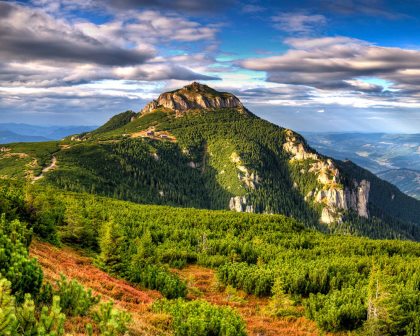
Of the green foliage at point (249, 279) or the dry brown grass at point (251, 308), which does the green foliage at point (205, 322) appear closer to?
the dry brown grass at point (251, 308)

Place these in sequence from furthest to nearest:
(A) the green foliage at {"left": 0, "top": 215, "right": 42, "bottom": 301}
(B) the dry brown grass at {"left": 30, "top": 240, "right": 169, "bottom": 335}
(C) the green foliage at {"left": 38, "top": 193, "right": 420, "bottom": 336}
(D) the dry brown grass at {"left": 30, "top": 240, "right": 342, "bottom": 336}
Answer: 1. (C) the green foliage at {"left": 38, "top": 193, "right": 420, "bottom": 336}
2. (D) the dry brown grass at {"left": 30, "top": 240, "right": 342, "bottom": 336}
3. (B) the dry brown grass at {"left": 30, "top": 240, "right": 169, "bottom": 335}
4. (A) the green foliage at {"left": 0, "top": 215, "right": 42, "bottom": 301}

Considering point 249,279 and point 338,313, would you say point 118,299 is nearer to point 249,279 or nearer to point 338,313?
point 338,313

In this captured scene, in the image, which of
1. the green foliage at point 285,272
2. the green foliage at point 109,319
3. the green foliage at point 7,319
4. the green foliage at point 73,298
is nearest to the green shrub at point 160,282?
the green foliage at point 285,272

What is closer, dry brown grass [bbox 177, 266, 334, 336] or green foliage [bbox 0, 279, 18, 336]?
green foliage [bbox 0, 279, 18, 336]

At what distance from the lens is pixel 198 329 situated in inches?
860

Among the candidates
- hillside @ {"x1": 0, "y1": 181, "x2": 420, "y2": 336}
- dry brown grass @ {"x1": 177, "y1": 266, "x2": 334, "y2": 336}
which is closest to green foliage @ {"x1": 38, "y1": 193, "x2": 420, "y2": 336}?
hillside @ {"x1": 0, "y1": 181, "x2": 420, "y2": 336}

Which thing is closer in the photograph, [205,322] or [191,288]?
[205,322]

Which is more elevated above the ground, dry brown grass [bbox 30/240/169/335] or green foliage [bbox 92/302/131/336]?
green foliage [bbox 92/302/131/336]

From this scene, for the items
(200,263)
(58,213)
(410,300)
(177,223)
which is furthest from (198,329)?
(177,223)

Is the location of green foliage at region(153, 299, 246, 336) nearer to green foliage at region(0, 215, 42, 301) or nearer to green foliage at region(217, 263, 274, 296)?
green foliage at region(0, 215, 42, 301)

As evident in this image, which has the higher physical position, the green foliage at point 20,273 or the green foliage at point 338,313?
the green foliage at point 20,273

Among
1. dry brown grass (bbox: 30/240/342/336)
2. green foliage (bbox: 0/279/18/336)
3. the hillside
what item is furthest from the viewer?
dry brown grass (bbox: 30/240/342/336)

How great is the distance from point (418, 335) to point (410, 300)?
696 cm

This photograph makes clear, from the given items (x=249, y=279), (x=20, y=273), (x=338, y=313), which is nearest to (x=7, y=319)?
(x=20, y=273)
